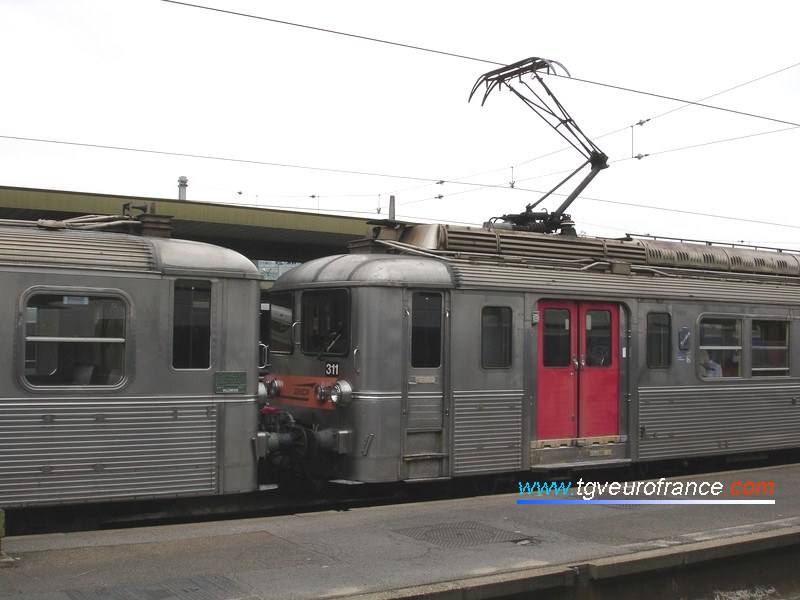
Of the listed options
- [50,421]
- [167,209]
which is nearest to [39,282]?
[50,421]

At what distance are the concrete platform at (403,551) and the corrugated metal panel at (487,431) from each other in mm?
1196

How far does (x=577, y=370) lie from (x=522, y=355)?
952 millimetres

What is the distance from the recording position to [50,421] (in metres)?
7.75

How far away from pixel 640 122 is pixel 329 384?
12.0 metres

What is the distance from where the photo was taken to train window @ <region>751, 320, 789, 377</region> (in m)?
12.8

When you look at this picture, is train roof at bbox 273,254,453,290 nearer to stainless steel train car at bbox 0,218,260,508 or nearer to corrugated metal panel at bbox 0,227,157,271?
Result: stainless steel train car at bbox 0,218,260,508

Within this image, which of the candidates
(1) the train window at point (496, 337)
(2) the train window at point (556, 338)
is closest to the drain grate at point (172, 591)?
(1) the train window at point (496, 337)

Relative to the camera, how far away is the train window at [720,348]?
40.1 feet

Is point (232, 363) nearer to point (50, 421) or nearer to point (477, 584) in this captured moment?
point (50, 421)

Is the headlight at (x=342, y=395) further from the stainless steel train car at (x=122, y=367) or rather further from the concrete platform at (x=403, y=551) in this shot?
the concrete platform at (x=403, y=551)

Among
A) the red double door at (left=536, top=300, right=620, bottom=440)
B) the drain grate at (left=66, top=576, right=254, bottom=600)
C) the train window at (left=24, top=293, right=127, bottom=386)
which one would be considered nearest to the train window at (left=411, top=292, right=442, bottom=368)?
the red double door at (left=536, top=300, right=620, bottom=440)

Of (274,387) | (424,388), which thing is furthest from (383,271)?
(274,387)

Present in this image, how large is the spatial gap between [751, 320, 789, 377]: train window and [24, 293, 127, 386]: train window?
9089mm

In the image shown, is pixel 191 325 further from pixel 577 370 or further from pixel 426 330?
pixel 577 370
